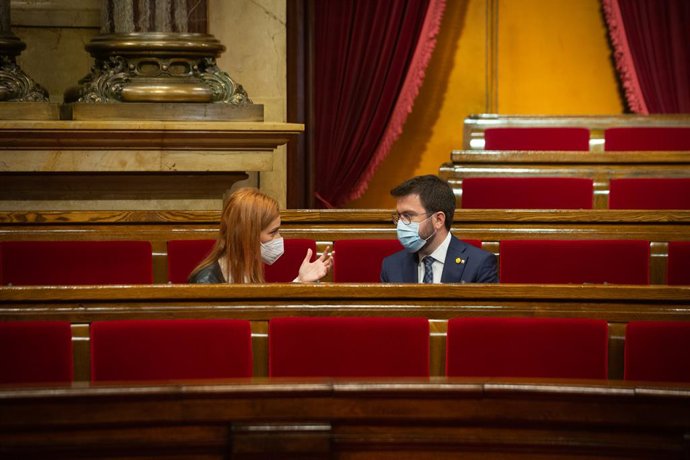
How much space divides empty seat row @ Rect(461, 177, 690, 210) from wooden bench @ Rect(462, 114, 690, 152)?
2.75 feet

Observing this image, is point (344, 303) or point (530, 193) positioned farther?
point (530, 193)

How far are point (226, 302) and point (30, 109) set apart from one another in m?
1.69

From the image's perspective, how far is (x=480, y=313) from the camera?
6.35 feet

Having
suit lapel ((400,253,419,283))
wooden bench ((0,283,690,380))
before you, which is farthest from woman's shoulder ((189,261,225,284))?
suit lapel ((400,253,419,283))

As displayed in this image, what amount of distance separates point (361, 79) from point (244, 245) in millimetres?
2513

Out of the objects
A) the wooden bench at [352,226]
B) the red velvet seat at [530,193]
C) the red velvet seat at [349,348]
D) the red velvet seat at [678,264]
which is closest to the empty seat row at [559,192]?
the red velvet seat at [530,193]

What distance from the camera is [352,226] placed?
284 centimetres

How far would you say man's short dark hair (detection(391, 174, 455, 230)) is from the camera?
242 cm

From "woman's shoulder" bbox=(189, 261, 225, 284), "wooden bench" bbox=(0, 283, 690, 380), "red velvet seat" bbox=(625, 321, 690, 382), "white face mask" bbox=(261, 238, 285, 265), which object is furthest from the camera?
"white face mask" bbox=(261, 238, 285, 265)

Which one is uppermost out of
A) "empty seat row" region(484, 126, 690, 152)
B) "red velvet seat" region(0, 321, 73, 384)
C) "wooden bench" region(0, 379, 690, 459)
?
"empty seat row" region(484, 126, 690, 152)

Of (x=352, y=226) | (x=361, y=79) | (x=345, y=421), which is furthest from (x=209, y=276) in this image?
(x=361, y=79)

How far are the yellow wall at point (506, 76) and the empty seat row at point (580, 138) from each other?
2.42 ft

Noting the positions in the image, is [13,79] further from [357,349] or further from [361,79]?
[357,349]

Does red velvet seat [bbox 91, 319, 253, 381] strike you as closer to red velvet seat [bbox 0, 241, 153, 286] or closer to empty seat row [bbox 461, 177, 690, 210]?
red velvet seat [bbox 0, 241, 153, 286]
